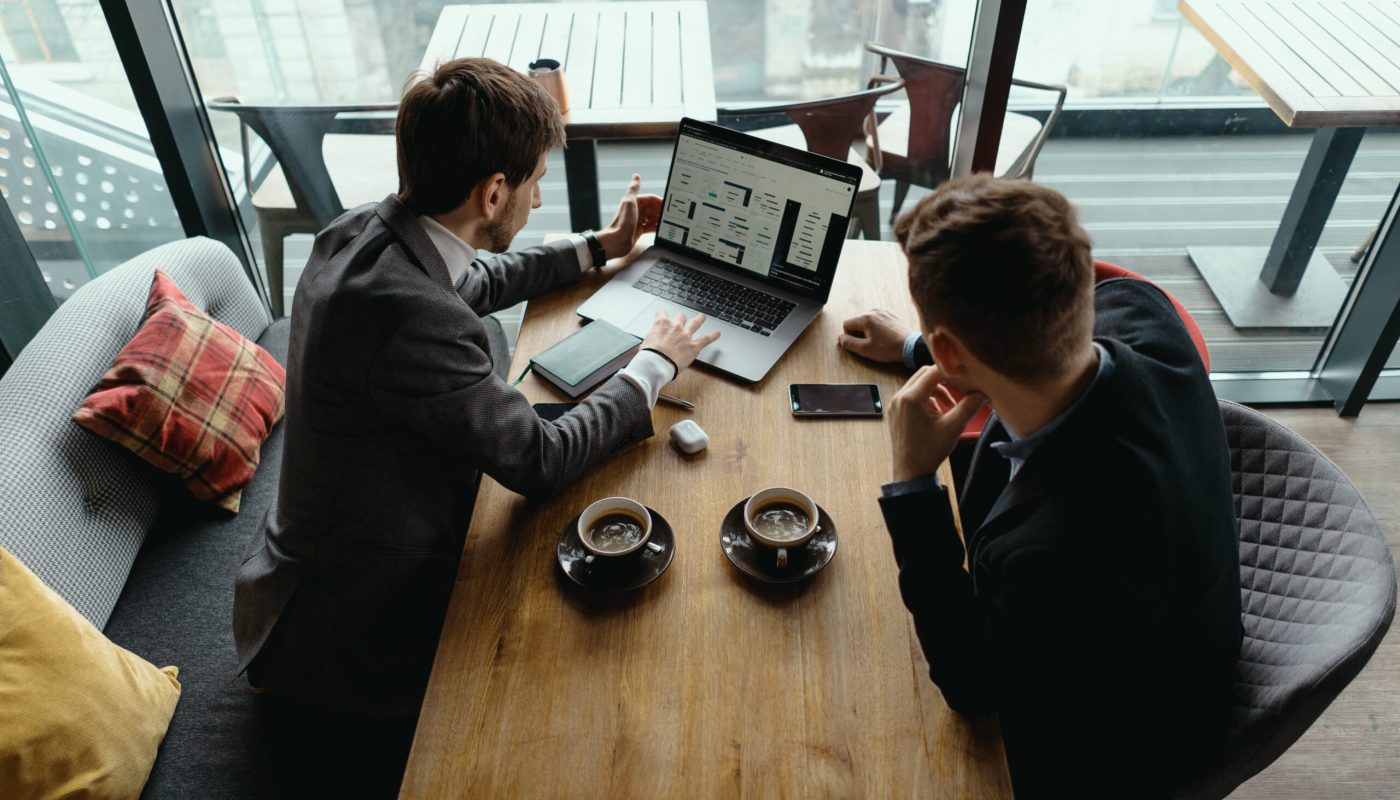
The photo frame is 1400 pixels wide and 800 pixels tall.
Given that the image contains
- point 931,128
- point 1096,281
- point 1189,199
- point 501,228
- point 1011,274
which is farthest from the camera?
point 1189,199

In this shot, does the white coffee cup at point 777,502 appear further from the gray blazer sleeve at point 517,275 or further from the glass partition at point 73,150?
the glass partition at point 73,150

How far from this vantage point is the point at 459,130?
137cm

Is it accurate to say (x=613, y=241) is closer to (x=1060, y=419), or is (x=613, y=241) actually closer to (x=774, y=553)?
(x=774, y=553)

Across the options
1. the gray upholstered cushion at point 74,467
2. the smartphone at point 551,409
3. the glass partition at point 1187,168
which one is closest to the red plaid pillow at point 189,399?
the gray upholstered cushion at point 74,467

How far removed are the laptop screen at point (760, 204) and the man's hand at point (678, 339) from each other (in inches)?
9.5

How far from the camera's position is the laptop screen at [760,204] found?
1.72 meters

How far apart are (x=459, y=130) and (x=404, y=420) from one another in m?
Answer: 0.44

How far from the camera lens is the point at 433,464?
1445mm

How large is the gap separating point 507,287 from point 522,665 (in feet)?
2.84

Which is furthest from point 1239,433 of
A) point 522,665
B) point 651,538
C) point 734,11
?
point 734,11

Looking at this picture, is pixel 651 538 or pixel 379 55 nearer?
pixel 651 538

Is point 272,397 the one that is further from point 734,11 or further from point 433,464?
point 734,11

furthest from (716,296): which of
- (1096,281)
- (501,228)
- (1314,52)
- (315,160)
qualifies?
(1314,52)

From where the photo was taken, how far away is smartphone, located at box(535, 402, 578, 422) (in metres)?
1.58
